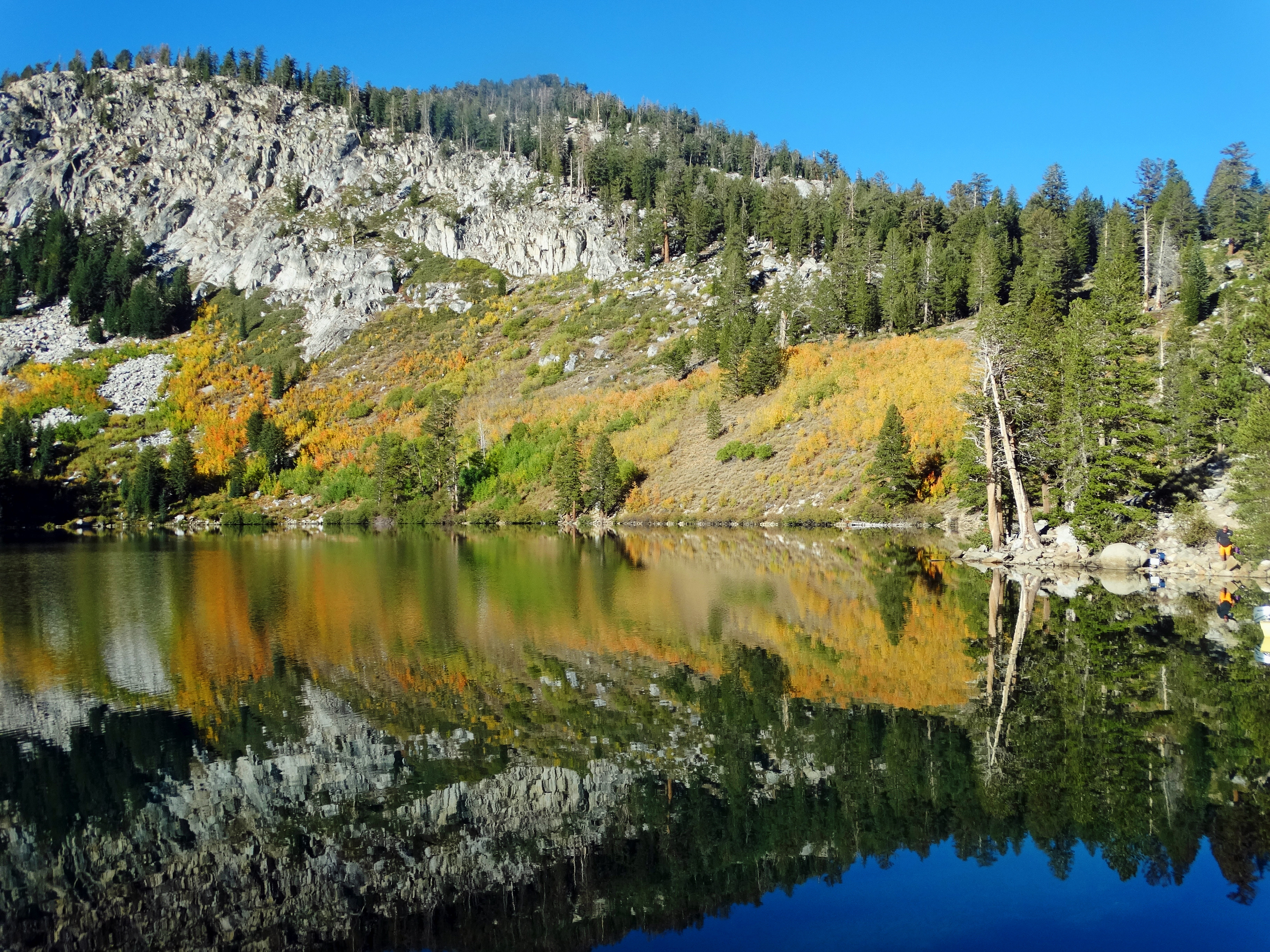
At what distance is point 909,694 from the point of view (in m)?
16.7

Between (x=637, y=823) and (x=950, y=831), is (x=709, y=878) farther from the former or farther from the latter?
(x=950, y=831)

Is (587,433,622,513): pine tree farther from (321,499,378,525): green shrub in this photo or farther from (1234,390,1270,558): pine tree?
(1234,390,1270,558): pine tree

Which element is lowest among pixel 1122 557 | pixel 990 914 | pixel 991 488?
pixel 990 914

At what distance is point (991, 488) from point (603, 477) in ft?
133

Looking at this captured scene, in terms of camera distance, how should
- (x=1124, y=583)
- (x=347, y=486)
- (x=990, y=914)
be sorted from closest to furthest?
1. (x=990, y=914)
2. (x=1124, y=583)
3. (x=347, y=486)

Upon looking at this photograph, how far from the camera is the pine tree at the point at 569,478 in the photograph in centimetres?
7444

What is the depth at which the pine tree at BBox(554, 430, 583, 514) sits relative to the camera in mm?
74438

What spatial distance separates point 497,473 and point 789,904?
80.4 m

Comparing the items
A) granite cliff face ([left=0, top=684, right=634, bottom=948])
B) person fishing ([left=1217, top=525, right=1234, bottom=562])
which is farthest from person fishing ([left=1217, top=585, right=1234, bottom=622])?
granite cliff face ([left=0, top=684, right=634, bottom=948])

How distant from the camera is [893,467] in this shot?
2343 inches

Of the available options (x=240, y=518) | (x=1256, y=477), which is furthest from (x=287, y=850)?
(x=240, y=518)

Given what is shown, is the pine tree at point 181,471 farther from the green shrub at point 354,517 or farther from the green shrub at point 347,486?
the green shrub at point 354,517

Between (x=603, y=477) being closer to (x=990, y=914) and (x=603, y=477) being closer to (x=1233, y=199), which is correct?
(x=990, y=914)

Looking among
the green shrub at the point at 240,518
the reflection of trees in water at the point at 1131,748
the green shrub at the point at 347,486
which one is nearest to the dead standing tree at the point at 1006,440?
the reflection of trees in water at the point at 1131,748
